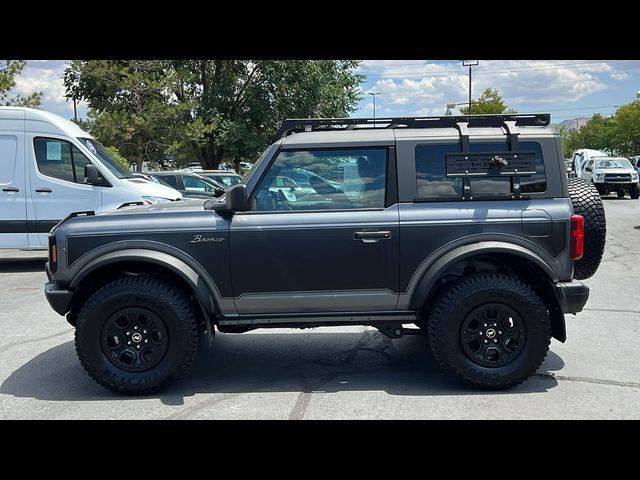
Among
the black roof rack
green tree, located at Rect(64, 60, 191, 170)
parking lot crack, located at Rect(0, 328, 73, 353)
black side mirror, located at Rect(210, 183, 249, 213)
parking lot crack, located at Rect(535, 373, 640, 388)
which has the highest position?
green tree, located at Rect(64, 60, 191, 170)

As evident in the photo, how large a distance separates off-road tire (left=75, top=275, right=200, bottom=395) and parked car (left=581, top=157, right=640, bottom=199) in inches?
950

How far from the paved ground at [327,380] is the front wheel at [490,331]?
18 centimetres

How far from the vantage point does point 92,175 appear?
9.57m

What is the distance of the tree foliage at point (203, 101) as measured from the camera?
18.1m

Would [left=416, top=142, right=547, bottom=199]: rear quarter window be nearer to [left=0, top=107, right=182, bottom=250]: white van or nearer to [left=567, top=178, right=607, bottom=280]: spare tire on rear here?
[left=567, top=178, right=607, bottom=280]: spare tire on rear

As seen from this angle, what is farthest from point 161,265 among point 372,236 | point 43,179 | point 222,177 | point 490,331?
point 222,177

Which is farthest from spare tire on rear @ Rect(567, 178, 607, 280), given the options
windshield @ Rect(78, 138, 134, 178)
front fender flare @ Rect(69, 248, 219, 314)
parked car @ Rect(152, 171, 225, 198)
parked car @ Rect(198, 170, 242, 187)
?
parked car @ Rect(198, 170, 242, 187)

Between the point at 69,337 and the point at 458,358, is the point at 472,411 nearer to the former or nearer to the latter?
the point at 458,358

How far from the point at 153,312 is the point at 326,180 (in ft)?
5.57

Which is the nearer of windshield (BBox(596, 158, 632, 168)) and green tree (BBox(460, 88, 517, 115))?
windshield (BBox(596, 158, 632, 168))

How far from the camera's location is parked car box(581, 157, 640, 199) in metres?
25.2

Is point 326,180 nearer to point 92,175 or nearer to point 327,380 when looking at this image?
point 327,380

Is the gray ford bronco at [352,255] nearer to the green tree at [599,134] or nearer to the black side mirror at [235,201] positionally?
the black side mirror at [235,201]
